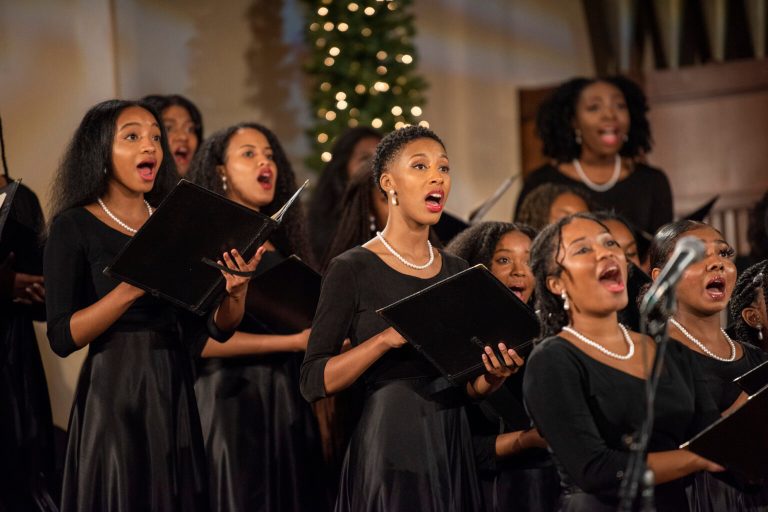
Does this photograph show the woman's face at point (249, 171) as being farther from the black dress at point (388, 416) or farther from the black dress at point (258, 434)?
the black dress at point (388, 416)

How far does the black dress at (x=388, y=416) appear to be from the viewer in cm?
312

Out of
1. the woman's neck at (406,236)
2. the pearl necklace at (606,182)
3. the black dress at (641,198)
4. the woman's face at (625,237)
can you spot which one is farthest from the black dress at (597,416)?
the pearl necklace at (606,182)

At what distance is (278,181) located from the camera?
14.7ft

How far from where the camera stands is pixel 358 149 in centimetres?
561

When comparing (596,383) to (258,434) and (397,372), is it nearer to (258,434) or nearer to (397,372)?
(397,372)

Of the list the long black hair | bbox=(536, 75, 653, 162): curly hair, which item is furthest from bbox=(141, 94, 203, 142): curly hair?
bbox=(536, 75, 653, 162): curly hair

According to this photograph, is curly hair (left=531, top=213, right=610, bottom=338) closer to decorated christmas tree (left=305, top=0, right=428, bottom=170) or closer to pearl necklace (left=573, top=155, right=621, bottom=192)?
pearl necklace (left=573, top=155, right=621, bottom=192)

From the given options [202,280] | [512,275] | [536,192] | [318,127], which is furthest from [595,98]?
[202,280]

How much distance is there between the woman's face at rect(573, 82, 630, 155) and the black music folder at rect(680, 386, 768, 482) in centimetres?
285

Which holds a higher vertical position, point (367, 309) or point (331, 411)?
point (367, 309)

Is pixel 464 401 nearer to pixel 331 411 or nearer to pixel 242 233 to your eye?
pixel 242 233

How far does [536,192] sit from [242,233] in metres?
1.87

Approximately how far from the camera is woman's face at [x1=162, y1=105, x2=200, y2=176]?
16.9 feet

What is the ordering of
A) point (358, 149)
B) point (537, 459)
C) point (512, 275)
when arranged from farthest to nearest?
point (358, 149) → point (512, 275) → point (537, 459)
